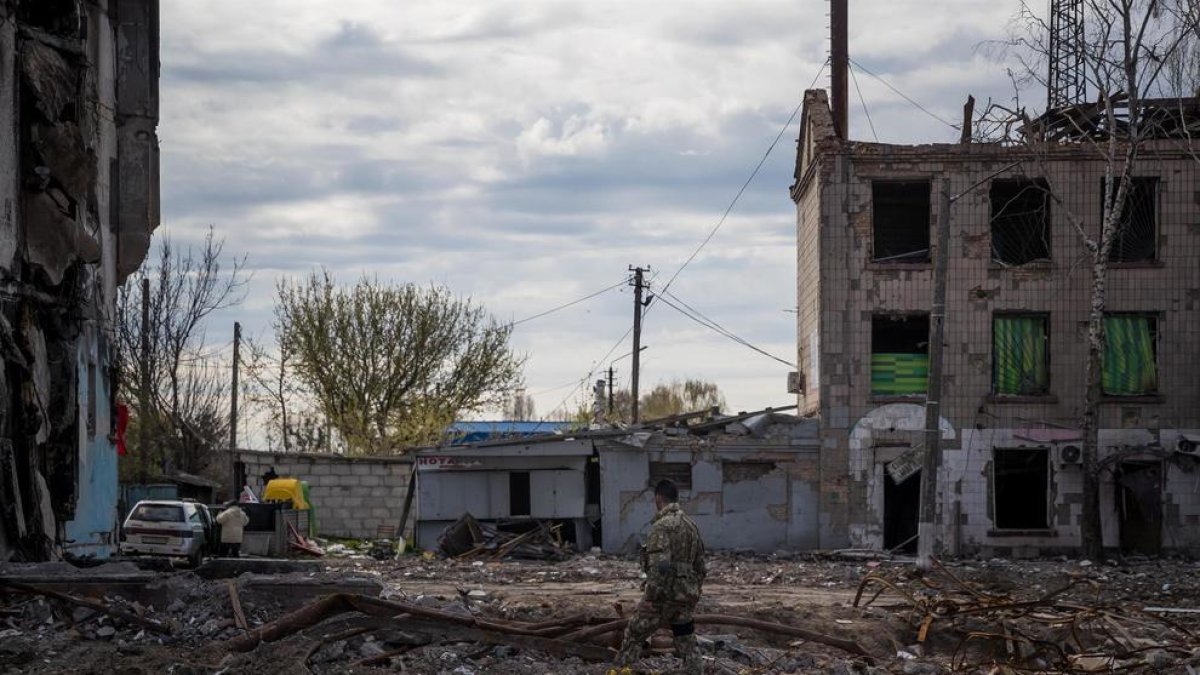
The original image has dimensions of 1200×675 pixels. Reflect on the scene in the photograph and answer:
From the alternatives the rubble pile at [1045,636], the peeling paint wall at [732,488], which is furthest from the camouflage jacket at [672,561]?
the peeling paint wall at [732,488]

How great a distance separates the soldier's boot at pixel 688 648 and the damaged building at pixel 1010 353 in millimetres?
21807

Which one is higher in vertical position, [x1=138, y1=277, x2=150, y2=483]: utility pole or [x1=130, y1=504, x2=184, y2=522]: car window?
[x1=138, y1=277, x2=150, y2=483]: utility pole

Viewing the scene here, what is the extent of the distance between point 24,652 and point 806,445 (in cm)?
2404

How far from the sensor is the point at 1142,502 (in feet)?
111

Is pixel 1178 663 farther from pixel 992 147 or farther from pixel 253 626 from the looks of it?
pixel 992 147

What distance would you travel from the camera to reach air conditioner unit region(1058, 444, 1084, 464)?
1319 inches

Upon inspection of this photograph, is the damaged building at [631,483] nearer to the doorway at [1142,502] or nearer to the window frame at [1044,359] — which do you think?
the window frame at [1044,359]

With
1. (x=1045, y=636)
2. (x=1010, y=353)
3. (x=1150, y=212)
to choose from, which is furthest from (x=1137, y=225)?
(x=1045, y=636)

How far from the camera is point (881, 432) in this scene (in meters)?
34.4

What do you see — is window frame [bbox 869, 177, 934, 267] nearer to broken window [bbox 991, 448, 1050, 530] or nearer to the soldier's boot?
broken window [bbox 991, 448, 1050, 530]

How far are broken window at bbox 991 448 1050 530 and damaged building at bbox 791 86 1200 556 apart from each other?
0.15ft

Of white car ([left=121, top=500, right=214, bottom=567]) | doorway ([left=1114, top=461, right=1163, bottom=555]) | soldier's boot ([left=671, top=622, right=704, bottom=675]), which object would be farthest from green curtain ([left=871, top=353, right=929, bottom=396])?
soldier's boot ([left=671, top=622, right=704, bottom=675])

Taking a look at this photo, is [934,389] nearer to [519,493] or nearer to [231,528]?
[519,493]

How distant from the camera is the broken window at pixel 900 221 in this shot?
113 ft
